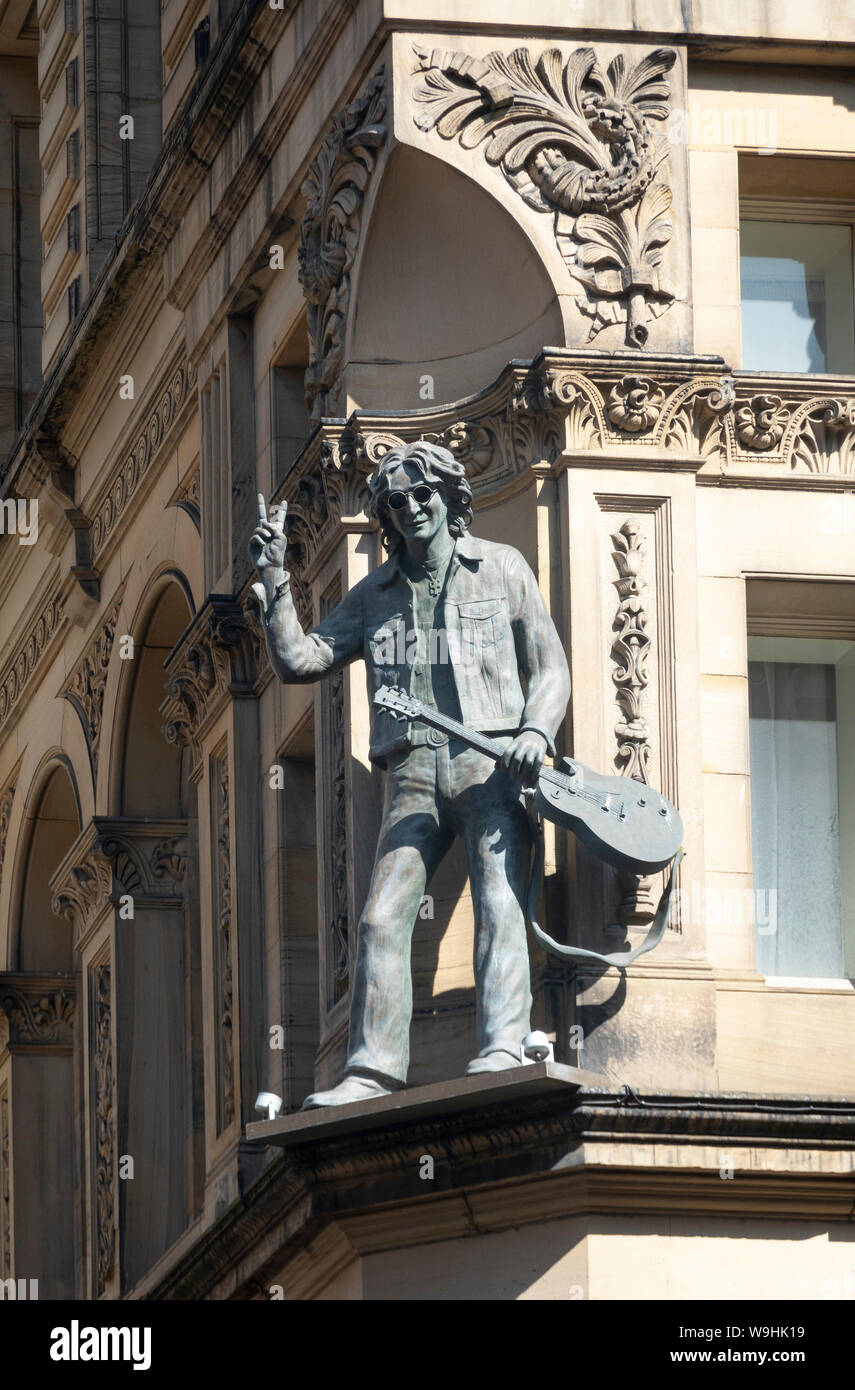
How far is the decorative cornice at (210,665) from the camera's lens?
1022 inches

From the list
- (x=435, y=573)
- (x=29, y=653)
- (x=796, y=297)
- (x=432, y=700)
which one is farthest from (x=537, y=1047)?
(x=29, y=653)

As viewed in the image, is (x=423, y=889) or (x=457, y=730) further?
(x=423, y=889)

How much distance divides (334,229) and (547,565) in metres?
3.01

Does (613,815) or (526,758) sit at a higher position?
(526,758)

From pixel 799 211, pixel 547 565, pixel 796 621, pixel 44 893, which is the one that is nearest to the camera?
pixel 547 565

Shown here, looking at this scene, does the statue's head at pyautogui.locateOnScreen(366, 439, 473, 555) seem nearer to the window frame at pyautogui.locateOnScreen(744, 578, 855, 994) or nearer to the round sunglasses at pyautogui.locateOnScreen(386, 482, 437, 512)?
the round sunglasses at pyautogui.locateOnScreen(386, 482, 437, 512)

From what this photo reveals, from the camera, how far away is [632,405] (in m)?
21.9

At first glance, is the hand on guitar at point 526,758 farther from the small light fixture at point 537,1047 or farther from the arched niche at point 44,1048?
the arched niche at point 44,1048

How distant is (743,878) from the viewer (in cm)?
2156

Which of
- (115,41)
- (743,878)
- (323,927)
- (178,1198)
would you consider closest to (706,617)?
(743,878)

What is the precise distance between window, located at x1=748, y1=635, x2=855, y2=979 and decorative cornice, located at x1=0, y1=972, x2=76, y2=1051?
488 inches

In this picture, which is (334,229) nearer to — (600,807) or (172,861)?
(600,807)

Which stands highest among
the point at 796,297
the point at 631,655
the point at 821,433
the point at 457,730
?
the point at 796,297

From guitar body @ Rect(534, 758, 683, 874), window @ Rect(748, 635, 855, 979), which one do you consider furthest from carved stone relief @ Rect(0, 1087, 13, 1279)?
guitar body @ Rect(534, 758, 683, 874)
